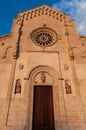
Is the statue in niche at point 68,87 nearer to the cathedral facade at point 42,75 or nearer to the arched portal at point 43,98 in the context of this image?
the cathedral facade at point 42,75

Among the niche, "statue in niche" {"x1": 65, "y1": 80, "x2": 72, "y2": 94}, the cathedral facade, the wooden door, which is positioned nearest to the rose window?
the cathedral facade

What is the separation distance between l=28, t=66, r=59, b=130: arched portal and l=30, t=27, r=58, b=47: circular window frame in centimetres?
329

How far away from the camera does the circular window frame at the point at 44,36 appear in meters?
15.5

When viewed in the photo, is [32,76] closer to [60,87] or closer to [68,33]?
[60,87]

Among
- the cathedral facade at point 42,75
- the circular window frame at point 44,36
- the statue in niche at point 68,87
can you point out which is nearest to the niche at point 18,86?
the cathedral facade at point 42,75

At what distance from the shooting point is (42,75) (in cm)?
1312

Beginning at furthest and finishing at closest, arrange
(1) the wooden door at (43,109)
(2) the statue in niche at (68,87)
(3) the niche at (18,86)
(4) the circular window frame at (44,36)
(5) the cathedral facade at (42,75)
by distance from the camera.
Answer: (4) the circular window frame at (44,36) → (2) the statue in niche at (68,87) → (3) the niche at (18,86) → (5) the cathedral facade at (42,75) → (1) the wooden door at (43,109)

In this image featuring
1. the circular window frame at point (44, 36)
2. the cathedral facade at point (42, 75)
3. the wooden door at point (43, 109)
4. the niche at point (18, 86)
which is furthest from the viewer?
the circular window frame at point (44, 36)

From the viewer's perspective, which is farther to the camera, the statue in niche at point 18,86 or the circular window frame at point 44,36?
the circular window frame at point 44,36

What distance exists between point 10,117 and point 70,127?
466 cm

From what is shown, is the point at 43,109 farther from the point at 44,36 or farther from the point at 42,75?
the point at 44,36

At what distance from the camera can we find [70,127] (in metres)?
10.3

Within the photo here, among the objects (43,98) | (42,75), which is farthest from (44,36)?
(43,98)

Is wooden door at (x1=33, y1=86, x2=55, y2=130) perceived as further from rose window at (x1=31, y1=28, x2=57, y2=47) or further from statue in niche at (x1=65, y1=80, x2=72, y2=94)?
rose window at (x1=31, y1=28, x2=57, y2=47)
